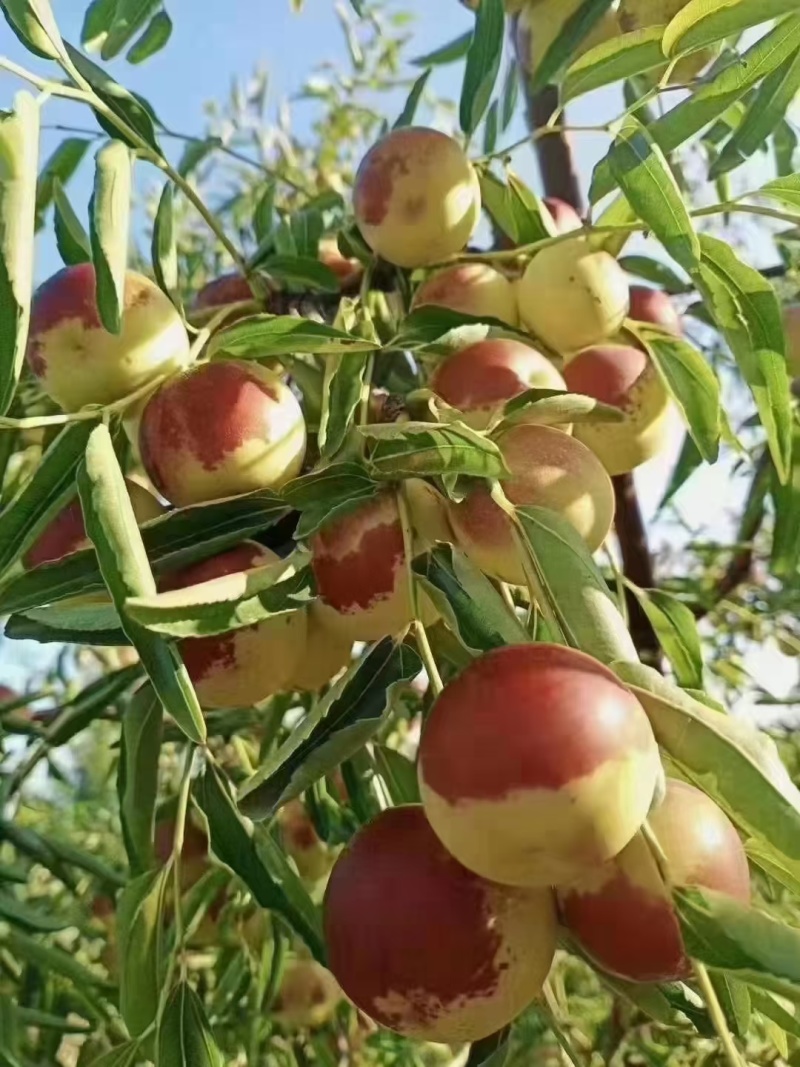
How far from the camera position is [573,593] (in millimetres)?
555

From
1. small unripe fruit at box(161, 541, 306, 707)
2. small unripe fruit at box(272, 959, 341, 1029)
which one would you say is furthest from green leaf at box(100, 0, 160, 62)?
small unripe fruit at box(272, 959, 341, 1029)

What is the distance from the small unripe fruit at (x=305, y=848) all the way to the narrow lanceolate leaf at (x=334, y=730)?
687 mm

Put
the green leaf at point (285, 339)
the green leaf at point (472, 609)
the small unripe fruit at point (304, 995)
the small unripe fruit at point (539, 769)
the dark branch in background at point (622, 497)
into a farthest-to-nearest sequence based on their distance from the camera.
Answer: the small unripe fruit at point (304, 995) → the dark branch in background at point (622, 497) → the green leaf at point (285, 339) → the green leaf at point (472, 609) → the small unripe fruit at point (539, 769)

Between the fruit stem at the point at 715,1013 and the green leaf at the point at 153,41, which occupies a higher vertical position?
the green leaf at the point at 153,41

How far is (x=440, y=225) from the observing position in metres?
0.89

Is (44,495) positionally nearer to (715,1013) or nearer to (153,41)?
(715,1013)

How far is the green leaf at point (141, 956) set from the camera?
761 mm

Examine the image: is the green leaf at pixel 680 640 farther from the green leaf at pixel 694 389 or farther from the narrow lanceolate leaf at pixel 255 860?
the narrow lanceolate leaf at pixel 255 860

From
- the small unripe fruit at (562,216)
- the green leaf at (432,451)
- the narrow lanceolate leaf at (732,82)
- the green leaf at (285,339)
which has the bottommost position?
the small unripe fruit at (562,216)

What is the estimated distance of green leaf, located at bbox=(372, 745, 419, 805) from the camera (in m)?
0.89

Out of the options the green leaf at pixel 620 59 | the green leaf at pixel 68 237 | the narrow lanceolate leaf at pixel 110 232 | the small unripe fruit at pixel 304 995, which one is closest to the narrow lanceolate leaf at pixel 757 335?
the green leaf at pixel 620 59

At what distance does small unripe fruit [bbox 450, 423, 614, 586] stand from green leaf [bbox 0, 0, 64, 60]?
1.32 ft

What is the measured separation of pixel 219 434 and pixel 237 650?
0.43ft

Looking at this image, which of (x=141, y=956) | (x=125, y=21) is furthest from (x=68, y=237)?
(x=141, y=956)
